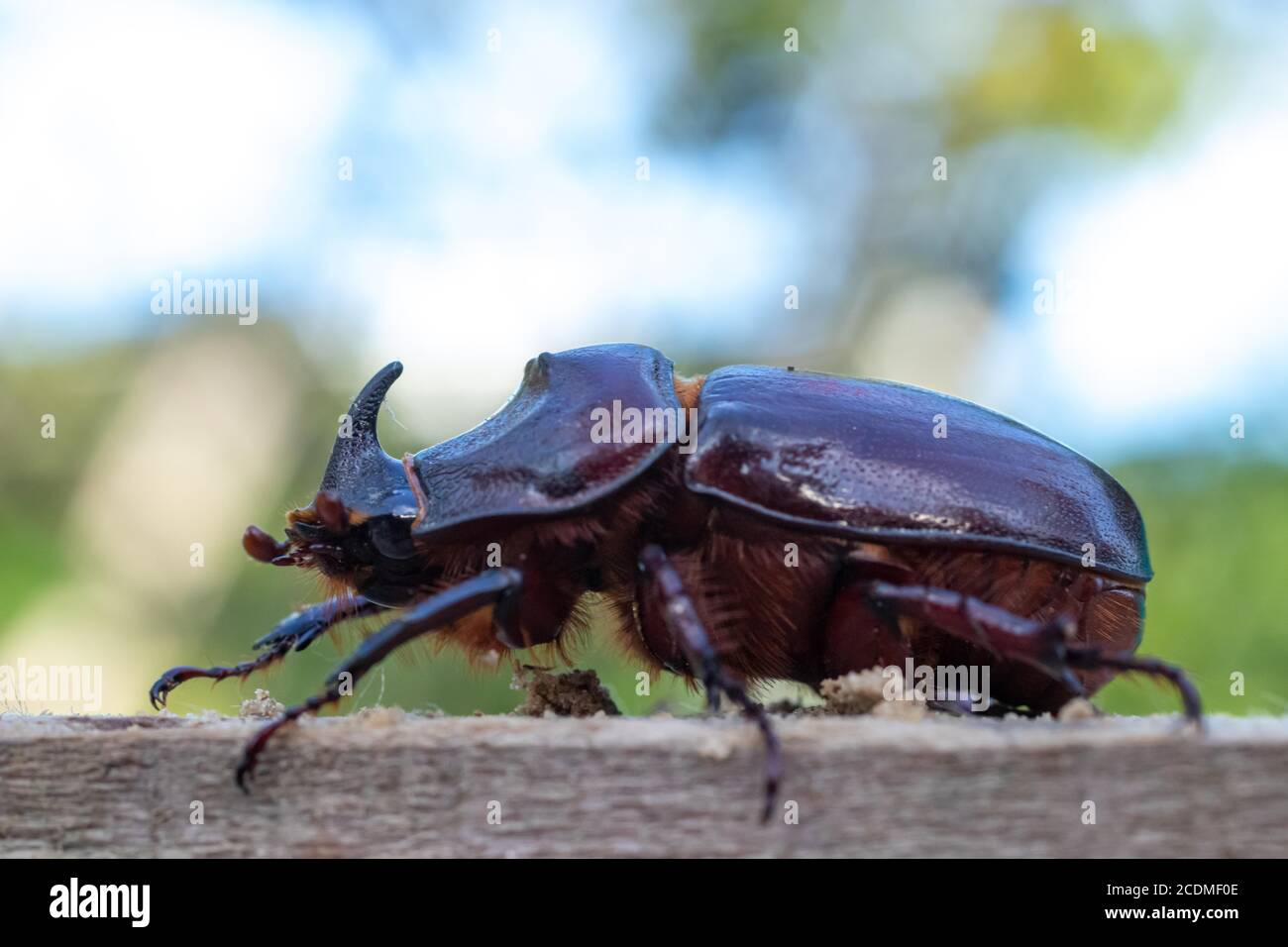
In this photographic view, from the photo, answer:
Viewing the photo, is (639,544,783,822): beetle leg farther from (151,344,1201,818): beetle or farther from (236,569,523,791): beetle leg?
(236,569,523,791): beetle leg

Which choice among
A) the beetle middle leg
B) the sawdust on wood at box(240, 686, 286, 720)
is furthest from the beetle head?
the beetle middle leg

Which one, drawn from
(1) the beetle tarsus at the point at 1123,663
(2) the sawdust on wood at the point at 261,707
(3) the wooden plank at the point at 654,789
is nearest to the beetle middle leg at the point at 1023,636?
(1) the beetle tarsus at the point at 1123,663

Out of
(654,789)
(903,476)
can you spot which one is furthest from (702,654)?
(903,476)

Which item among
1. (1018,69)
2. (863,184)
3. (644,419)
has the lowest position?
(644,419)

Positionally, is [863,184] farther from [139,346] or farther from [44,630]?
[44,630]

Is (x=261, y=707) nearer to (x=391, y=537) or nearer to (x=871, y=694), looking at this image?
(x=391, y=537)
